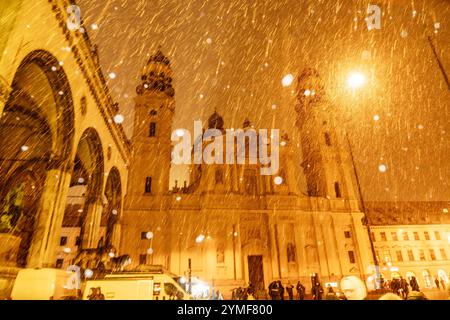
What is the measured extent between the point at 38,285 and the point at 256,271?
74.5ft

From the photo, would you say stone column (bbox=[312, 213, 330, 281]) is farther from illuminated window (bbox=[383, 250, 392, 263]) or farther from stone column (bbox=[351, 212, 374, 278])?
illuminated window (bbox=[383, 250, 392, 263])

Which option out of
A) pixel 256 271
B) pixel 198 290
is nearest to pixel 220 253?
pixel 256 271

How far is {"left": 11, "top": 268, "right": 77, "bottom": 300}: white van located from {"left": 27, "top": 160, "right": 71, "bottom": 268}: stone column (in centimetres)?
103

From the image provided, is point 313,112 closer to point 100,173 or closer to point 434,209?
point 100,173

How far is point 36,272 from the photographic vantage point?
934 cm

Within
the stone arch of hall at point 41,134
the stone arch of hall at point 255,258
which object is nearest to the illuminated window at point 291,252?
the stone arch of hall at point 255,258

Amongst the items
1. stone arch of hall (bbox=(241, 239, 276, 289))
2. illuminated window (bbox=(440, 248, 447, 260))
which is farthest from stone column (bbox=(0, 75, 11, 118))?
illuminated window (bbox=(440, 248, 447, 260))

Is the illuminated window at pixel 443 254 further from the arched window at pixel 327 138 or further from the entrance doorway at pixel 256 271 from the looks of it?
the entrance doorway at pixel 256 271

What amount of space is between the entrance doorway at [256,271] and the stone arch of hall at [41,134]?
20146mm

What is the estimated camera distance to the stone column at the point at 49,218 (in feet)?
34.2

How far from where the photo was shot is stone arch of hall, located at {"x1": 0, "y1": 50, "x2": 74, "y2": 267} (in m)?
10.7

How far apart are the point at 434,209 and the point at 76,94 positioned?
196 ft
